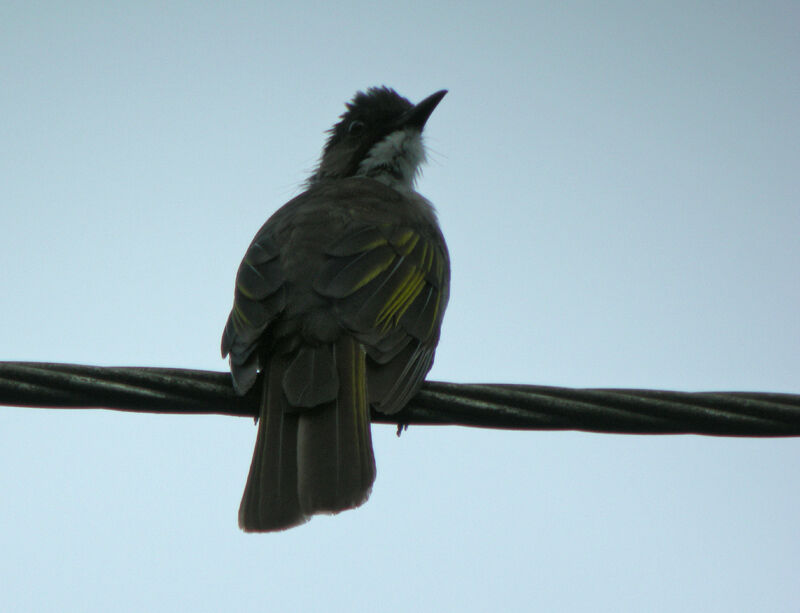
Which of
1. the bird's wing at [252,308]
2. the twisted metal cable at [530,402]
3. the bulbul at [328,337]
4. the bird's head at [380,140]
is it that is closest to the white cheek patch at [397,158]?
the bird's head at [380,140]

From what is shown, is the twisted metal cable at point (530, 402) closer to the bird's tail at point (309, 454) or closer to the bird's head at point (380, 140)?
the bird's tail at point (309, 454)

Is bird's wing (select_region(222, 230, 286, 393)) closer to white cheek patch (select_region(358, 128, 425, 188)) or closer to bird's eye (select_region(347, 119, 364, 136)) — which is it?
white cheek patch (select_region(358, 128, 425, 188))

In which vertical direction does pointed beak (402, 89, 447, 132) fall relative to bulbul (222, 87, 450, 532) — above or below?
above

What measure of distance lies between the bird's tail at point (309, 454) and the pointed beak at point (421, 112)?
3.73 meters

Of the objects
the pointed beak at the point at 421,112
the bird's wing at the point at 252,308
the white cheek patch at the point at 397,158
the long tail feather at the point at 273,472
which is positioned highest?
the pointed beak at the point at 421,112

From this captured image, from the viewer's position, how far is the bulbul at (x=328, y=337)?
4027mm

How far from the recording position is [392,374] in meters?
4.38

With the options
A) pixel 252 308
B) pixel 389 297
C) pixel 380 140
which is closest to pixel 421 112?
pixel 380 140

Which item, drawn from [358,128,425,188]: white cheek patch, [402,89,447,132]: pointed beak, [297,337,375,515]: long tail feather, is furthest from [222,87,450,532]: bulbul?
[402,89,447,132]: pointed beak

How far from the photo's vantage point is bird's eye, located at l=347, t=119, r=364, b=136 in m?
8.00

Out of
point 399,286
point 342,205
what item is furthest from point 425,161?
point 399,286

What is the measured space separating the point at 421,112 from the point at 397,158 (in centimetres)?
42

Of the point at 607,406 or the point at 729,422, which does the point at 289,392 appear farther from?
the point at 729,422

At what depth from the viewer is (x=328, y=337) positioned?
448cm
